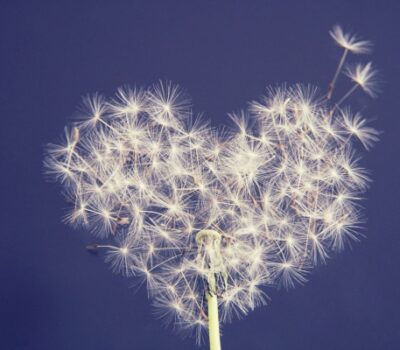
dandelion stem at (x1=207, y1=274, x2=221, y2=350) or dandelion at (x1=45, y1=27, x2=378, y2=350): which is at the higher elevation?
dandelion at (x1=45, y1=27, x2=378, y2=350)

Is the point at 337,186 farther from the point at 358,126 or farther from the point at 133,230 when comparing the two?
the point at 133,230

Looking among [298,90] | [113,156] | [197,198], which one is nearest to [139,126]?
[113,156]

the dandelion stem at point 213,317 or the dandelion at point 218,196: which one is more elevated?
the dandelion at point 218,196

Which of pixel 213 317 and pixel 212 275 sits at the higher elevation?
pixel 212 275
